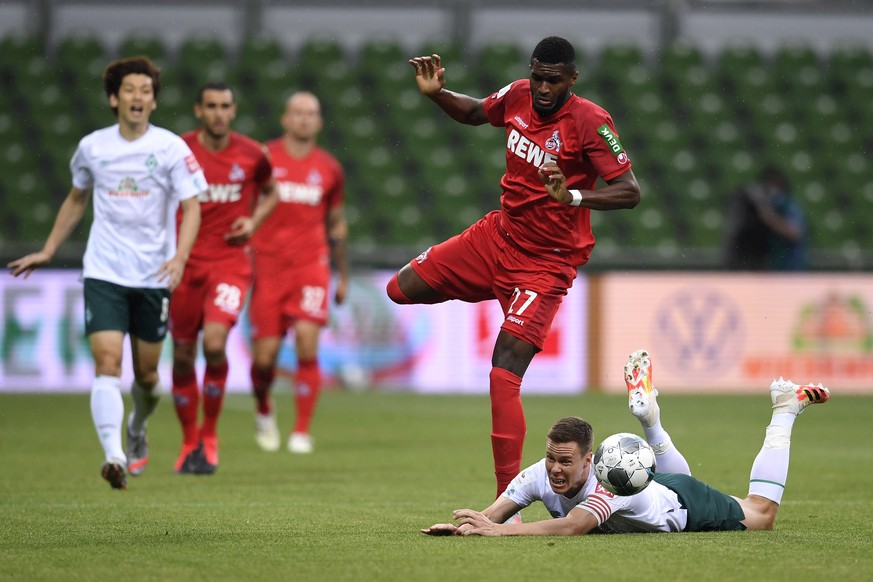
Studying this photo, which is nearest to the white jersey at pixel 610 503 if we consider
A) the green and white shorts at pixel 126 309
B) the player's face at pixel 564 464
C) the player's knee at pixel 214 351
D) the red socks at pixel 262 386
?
the player's face at pixel 564 464

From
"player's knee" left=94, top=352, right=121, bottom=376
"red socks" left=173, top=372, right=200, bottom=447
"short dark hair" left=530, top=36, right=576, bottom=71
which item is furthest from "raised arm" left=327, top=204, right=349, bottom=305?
"short dark hair" left=530, top=36, right=576, bottom=71

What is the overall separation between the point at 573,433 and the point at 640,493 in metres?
0.44

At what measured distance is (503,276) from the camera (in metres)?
7.05

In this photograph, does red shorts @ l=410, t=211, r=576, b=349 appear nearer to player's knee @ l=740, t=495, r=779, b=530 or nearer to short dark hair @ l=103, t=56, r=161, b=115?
player's knee @ l=740, t=495, r=779, b=530

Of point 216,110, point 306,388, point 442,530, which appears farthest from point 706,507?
point 306,388

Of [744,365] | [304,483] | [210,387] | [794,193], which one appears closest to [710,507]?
[304,483]

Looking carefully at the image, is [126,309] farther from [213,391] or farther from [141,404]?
[213,391]

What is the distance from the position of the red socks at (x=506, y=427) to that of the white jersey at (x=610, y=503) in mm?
401

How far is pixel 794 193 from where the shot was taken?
67.3ft

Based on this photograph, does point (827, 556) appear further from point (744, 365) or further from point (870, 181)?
point (870, 181)

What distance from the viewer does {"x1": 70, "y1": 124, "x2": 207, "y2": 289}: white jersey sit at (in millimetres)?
7832

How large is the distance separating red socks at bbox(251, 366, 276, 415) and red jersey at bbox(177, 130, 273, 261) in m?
1.41

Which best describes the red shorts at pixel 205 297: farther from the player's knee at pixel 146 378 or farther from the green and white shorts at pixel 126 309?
the green and white shorts at pixel 126 309

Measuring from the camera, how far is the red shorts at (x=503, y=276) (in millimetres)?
6852
